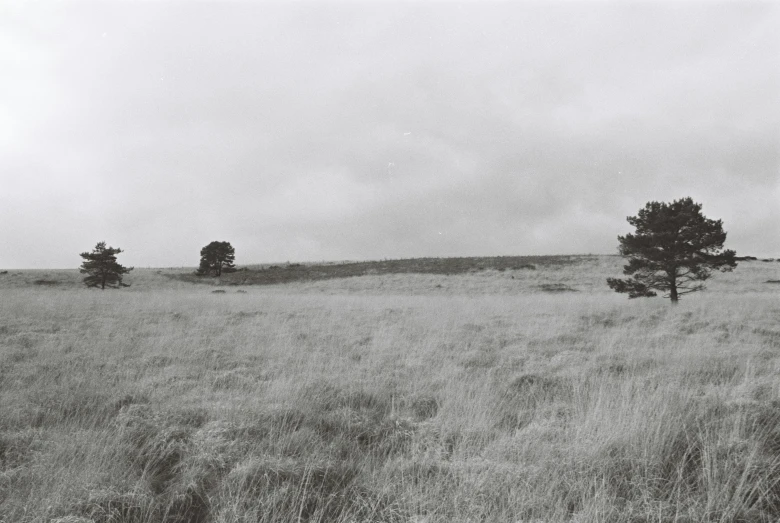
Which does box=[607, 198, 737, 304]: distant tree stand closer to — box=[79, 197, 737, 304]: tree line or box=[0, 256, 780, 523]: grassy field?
box=[79, 197, 737, 304]: tree line

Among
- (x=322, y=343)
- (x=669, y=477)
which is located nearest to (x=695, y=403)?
(x=669, y=477)

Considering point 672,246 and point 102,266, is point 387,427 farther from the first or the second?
point 102,266

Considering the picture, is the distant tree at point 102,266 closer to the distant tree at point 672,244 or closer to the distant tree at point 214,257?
the distant tree at point 214,257

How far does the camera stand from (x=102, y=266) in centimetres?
2880

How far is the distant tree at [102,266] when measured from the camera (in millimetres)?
28359

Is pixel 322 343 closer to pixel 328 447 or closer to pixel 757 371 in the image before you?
pixel 328 447

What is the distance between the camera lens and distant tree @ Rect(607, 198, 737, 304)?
1604 cm

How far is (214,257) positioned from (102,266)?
18.2m

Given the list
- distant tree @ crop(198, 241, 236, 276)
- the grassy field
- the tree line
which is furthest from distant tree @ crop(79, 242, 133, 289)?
A: the tree line

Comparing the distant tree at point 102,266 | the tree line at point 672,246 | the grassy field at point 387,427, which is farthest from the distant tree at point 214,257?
the tree line at point 672,246

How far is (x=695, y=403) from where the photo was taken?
5.27m

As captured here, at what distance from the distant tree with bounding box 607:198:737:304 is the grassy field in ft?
22.2

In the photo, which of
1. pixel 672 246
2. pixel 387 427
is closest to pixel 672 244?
pixel 672 246

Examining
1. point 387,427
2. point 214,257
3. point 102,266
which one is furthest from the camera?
point 214,257
